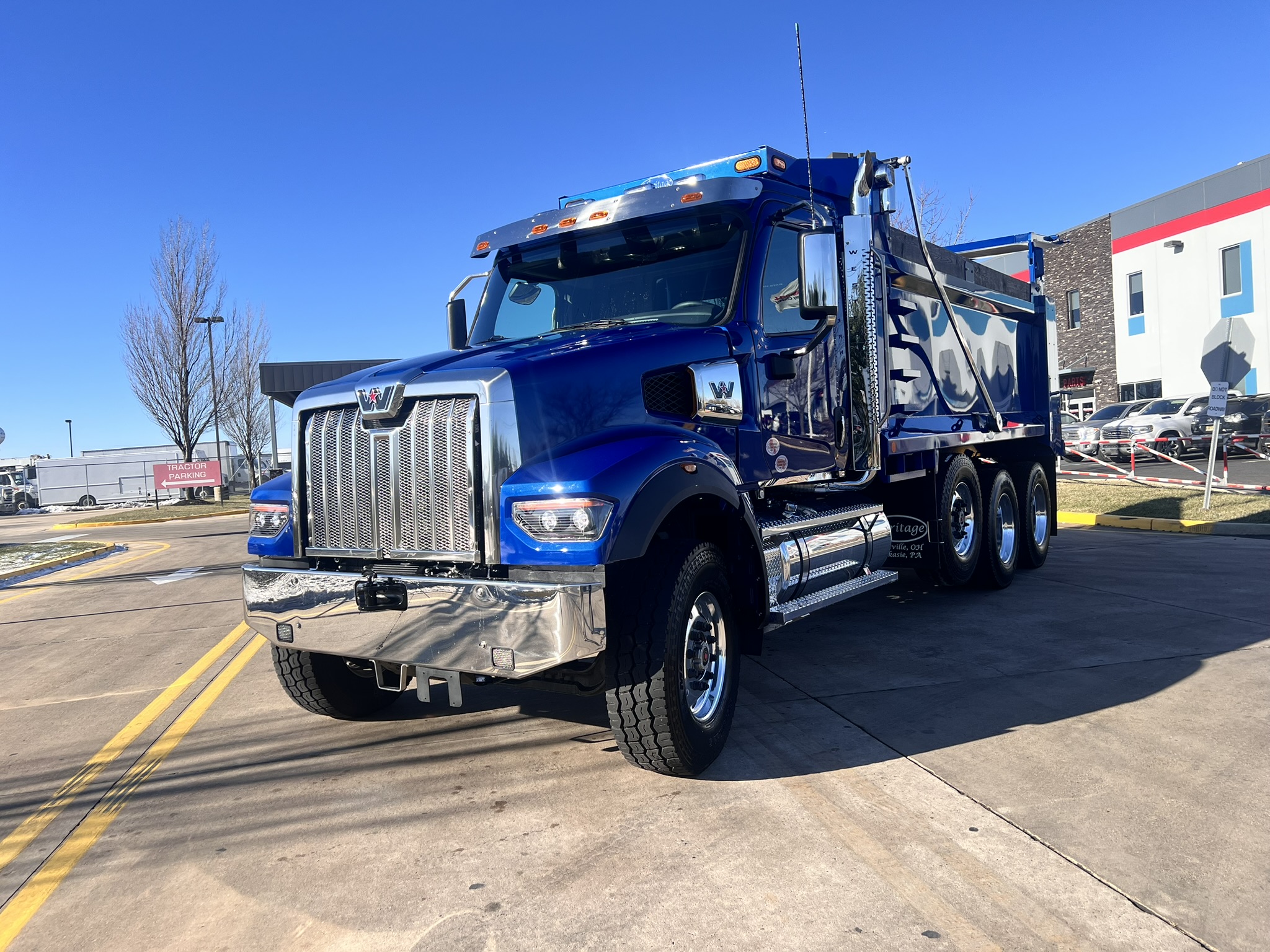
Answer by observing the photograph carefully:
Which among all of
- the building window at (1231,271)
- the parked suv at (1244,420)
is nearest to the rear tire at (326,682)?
the parked suv at (1244,420)

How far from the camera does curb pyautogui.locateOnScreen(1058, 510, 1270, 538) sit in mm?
11957

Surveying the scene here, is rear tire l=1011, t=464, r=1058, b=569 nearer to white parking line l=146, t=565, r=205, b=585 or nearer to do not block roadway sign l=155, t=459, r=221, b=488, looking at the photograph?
white parking line l=146, t=565, r=205, b=585

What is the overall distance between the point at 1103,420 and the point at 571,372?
89.2ft

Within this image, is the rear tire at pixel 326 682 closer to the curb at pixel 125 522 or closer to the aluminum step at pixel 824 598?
the aluminum step at pixel 824 598

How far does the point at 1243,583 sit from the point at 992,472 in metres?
2.28

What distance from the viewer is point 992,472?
28.6 ft

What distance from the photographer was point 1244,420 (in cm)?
2456

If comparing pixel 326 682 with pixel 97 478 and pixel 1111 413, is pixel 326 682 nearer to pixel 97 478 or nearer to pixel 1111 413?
pixel 1111 413

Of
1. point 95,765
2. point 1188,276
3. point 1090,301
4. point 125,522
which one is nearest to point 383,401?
point 95,765

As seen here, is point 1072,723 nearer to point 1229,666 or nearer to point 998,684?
point 998,684

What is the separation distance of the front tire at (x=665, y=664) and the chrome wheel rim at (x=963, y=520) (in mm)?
4233

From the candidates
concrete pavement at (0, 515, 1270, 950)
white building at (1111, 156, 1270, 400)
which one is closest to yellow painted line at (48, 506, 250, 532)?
concrete pavement at (0, 515, 1270, 950)

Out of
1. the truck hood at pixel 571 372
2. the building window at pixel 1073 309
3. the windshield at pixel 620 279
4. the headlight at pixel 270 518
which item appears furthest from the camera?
the building window at pixel 1073 309

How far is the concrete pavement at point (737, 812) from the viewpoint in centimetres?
288
